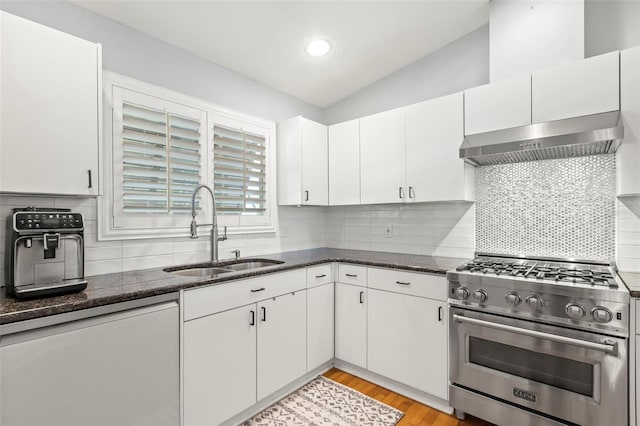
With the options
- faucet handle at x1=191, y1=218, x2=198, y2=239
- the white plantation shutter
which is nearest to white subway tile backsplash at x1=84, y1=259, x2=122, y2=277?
faucet handle at x1=191, y1=218, x2=198, y2=239

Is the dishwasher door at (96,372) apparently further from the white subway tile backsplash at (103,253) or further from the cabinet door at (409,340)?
the cabinet door at (409,340)

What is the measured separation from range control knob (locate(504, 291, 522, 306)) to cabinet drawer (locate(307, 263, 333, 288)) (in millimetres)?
1313

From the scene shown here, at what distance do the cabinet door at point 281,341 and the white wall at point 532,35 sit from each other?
2278 millimetres

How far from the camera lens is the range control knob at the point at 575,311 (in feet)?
5.31

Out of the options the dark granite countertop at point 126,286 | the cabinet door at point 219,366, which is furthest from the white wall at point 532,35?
the cabinet door at point 219,366

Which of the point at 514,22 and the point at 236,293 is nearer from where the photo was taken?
the point at 236,293

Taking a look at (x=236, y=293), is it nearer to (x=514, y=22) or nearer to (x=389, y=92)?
(x=389, y=92)

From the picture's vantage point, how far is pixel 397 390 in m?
2.39

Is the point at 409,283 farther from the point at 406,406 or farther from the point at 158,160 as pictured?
the point at 158,160

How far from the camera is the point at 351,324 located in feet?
8.54

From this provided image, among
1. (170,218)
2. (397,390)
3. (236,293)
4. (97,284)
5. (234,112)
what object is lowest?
(397,390)

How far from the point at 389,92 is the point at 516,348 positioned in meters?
2.43

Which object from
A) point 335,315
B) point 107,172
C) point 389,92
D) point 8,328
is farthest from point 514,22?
point 8,328

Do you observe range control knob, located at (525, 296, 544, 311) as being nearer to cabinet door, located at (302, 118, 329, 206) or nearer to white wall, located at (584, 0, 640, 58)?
white wall, located at (584, 0, 640, 58)
